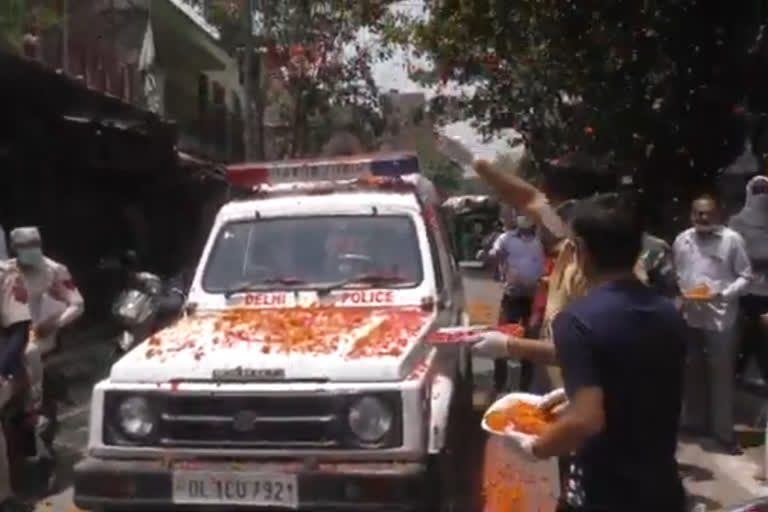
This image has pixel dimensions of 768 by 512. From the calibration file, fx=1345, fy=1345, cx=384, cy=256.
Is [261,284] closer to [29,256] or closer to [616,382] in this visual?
[29,256]

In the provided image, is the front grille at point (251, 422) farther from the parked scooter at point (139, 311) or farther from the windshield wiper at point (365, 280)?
the parked scooter at point (139, 311)

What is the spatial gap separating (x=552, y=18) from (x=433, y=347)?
5.90 metres

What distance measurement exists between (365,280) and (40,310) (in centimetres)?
248

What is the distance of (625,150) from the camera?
12.3 metres

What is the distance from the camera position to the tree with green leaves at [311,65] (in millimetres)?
28484

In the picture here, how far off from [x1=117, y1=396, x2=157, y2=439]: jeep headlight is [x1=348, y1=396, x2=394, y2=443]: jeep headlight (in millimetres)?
931

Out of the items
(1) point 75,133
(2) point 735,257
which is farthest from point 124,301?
(1) point 75,133

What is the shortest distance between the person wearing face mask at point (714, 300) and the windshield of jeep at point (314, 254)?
7.70ft

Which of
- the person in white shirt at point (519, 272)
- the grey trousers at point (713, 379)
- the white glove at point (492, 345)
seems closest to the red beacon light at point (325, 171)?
the grey trousers at point (713, 379)

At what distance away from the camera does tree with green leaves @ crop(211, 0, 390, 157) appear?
93.5ft

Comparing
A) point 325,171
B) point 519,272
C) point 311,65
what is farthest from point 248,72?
point 325,171

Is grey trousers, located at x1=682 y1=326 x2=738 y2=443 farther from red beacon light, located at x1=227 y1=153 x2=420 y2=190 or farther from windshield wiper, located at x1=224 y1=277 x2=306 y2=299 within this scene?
windshield wiper, located at x1=224 y1=277 x2=306 y2=299

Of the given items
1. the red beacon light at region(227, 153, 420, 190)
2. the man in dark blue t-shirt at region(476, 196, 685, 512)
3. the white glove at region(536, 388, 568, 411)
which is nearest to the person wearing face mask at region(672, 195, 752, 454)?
the red beacon light at region(227, 153, 420, 190)

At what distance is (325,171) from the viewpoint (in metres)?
7.95
